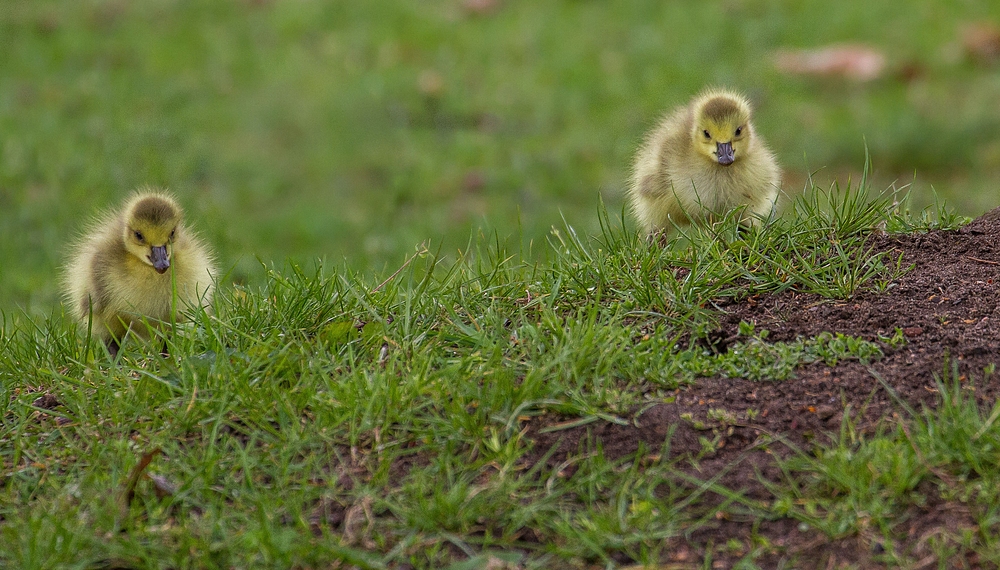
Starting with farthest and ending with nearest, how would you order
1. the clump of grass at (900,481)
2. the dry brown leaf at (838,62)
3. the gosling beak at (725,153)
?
the dry brown leaf at (838,62) < the gosling beak at (725,153) < the clump of grass at (900,481)

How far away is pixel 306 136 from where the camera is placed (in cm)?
1138

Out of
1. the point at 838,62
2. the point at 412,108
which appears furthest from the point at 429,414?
the point at 838,62

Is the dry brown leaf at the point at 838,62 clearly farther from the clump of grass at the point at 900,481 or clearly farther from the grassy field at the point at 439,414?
the clump of grass at the point at 900,481

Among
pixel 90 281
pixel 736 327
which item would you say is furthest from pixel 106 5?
pixel 736 327

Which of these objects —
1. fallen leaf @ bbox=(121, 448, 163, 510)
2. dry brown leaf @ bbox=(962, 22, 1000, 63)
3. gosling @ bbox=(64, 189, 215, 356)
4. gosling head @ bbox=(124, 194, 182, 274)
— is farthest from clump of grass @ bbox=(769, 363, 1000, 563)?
dry brown leaf @ bbox=(962, 22, 1000, 63)

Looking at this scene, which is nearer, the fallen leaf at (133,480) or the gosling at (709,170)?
the fallen leaf at (133,480)

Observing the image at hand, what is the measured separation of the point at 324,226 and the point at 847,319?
6.05 metres

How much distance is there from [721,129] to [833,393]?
1.83 metres

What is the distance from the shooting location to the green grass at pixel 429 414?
355cm

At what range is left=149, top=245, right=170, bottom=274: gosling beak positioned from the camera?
5.50m

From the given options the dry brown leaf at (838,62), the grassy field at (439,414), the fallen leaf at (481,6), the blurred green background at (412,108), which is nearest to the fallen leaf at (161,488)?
the grassy field at (439,414)

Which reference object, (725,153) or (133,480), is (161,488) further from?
(725,153)

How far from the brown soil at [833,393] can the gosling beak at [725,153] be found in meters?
0.96

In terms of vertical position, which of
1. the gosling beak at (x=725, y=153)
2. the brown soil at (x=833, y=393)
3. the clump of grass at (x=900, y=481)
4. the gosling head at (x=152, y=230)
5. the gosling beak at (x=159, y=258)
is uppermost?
the gosling beak at (x=725, y=153)
